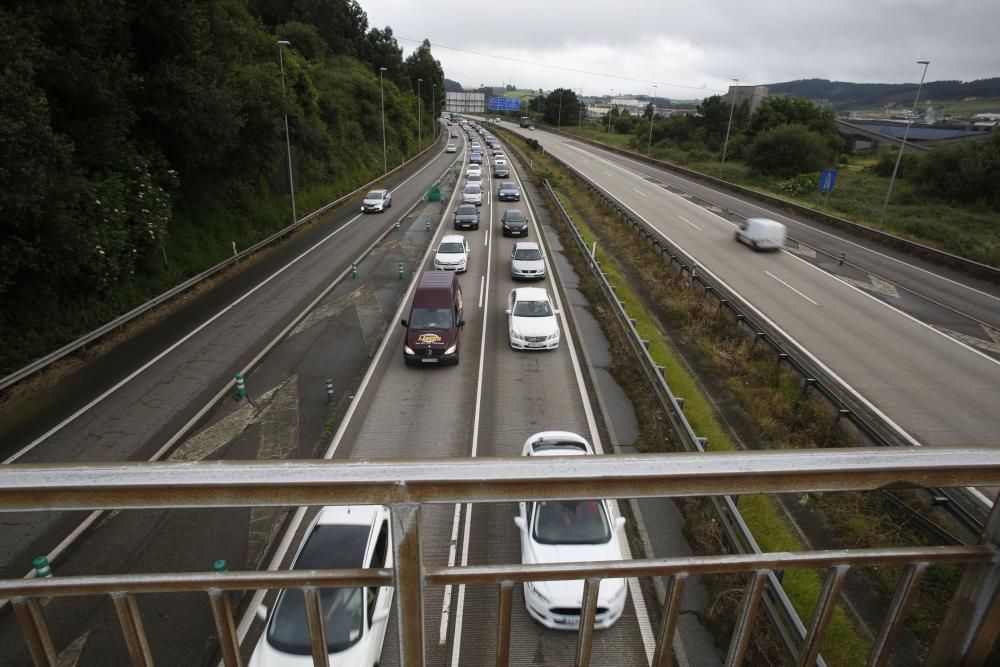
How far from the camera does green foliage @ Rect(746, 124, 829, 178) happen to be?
55.4m

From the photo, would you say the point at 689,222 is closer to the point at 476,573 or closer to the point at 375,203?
the point at 375,203

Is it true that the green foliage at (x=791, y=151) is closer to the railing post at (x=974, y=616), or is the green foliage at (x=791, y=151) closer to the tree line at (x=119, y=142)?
the tree line at (x=119, y=142)

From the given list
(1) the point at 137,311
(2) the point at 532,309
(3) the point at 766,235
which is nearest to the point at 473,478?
(2) the point at 532,309

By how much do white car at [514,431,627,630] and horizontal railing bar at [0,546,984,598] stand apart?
574cm

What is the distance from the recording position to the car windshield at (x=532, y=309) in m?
18.4

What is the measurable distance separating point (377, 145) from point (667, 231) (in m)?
38.1

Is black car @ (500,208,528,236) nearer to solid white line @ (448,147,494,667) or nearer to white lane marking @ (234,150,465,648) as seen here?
white lane marking @ (234,150,465,648)

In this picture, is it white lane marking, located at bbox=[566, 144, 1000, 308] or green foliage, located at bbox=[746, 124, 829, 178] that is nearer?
white lane marking, located at bbox=[566, 144, 1000, 308]

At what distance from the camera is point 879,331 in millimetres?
18750

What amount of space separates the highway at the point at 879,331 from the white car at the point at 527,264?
774 cm

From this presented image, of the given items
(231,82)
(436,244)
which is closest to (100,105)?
(231,82)

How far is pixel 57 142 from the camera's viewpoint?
14789 millimetres

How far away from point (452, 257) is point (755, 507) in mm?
17901

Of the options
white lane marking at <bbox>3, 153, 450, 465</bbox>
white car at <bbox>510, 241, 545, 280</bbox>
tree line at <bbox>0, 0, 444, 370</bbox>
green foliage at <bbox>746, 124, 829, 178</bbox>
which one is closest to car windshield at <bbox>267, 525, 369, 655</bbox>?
white lane marking at <bbox>3, 153, 450, 465</bbox>
